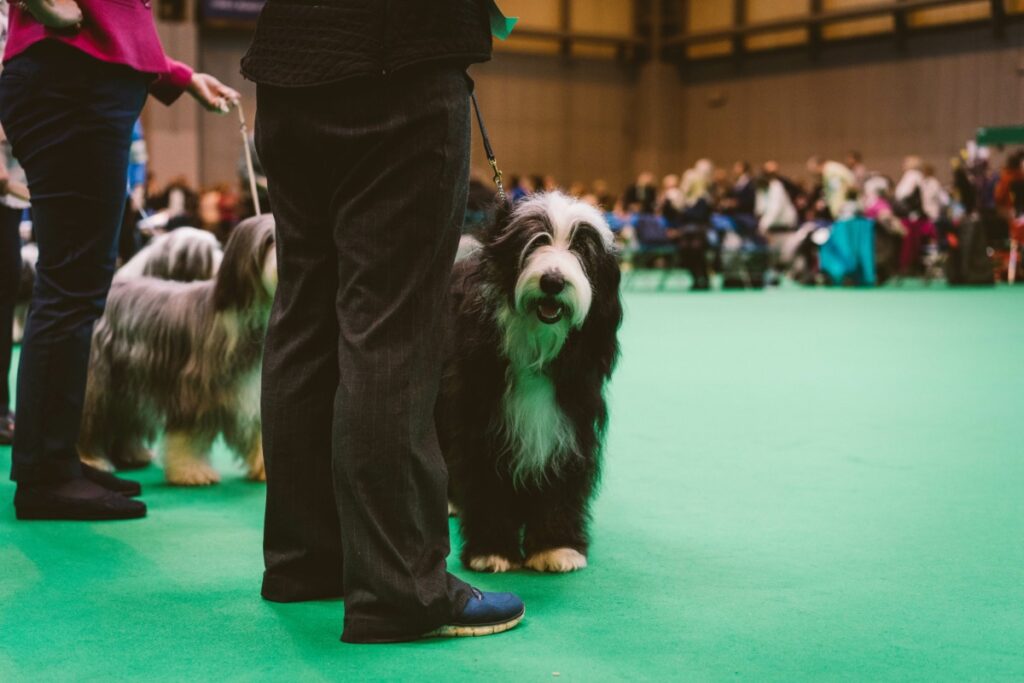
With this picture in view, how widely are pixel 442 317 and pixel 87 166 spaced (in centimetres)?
110

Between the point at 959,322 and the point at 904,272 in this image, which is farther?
the point at 904,272

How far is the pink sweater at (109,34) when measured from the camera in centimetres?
240

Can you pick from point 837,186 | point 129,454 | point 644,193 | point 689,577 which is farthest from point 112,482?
point 644,193

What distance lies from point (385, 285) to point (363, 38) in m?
0.37

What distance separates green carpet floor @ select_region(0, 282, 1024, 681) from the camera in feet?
5.52

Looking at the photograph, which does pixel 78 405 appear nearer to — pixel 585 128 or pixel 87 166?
pixel 87 166

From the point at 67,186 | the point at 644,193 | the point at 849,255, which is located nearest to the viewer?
the point at 67,186

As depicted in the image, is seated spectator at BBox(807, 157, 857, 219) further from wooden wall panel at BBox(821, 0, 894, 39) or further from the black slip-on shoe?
the black slip-on shoe

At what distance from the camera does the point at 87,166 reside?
8.00ft

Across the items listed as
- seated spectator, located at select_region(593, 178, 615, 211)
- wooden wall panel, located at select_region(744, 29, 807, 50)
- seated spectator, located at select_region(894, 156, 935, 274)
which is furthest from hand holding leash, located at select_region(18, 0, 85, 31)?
wooden wall panel, located at select_region(744, 29, 807, 50)

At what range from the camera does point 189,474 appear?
9.95 feet

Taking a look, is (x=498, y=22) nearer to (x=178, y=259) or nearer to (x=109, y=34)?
(x=109, y=34)

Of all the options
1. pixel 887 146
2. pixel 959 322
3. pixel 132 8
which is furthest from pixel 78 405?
pixel 887 146

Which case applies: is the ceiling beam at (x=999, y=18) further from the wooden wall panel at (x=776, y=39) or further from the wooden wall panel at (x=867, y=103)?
the wooden wall panel at (x=776, y=39)
